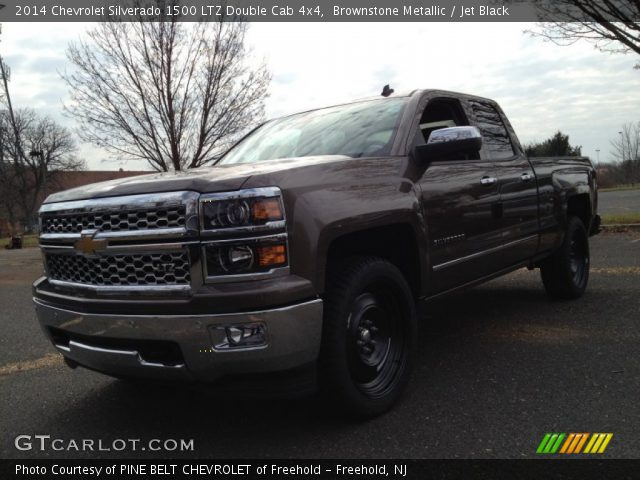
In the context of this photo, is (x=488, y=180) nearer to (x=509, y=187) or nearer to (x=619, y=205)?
(x=509, y=187)

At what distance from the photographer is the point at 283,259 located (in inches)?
→ 91.8

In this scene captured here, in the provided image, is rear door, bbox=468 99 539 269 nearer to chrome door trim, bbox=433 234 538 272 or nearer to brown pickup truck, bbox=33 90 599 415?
chrome door trim, bbox=433 234 538 272

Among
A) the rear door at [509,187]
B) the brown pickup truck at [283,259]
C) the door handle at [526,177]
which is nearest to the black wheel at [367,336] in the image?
the brown pickup truck at [283,259]

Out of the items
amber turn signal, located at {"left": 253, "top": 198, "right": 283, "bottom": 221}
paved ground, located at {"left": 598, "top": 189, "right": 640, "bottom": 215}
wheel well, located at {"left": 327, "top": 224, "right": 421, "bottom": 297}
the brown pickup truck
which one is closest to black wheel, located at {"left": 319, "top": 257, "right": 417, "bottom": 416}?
the brown pickup truck

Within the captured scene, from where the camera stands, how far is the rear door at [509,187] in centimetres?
404

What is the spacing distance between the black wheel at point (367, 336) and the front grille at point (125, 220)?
828mm

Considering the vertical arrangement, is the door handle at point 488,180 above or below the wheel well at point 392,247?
above

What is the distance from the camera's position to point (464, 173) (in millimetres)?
3604

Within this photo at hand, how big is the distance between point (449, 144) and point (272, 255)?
1.43 meters

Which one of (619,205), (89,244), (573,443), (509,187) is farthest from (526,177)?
(619,205)

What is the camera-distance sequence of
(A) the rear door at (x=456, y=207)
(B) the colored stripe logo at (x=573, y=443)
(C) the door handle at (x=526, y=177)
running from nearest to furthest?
(B) the colored stripe logo at (x=573, y=443) → (A) the rear door at (x=456, y=207) → (C) the door handle at (x=526, y=177)

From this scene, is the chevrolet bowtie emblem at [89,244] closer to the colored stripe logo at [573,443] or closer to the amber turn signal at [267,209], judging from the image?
the amber turn signal at [267,209]

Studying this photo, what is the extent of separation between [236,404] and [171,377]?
86 cm

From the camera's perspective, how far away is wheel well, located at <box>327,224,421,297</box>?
2.86 meters
